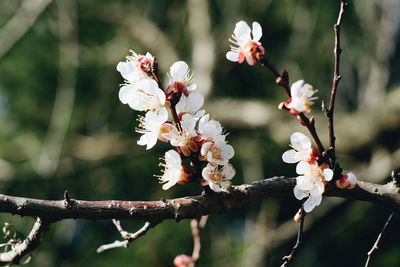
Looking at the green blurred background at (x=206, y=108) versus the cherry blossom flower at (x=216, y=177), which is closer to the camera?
the cherry blossom flower at (x=216, y=177)

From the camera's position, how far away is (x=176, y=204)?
2.59ft

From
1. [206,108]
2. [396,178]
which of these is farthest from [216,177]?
[206,108]

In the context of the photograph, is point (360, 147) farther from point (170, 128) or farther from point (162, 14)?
point (162, 14)

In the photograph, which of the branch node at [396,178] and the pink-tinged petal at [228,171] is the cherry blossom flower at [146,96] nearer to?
the pink-tinged petal at [228,171]

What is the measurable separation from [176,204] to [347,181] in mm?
355

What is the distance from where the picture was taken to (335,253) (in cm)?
414

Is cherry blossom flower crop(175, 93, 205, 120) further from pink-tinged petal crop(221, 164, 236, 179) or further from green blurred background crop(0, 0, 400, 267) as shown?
green blurred background crop(0, 0, 400, 267)

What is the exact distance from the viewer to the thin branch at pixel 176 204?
0.73m

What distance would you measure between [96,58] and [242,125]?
1.85 m

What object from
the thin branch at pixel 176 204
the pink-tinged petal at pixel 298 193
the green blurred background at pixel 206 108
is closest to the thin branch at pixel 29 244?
the thin branch at pixel 176 204

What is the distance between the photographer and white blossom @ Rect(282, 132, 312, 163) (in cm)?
87

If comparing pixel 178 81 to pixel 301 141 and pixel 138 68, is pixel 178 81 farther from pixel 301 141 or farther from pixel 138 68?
pixel 301 141

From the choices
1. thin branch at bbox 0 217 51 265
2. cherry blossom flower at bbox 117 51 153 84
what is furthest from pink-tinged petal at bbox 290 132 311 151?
thin branch at bbox 0 217 51 265

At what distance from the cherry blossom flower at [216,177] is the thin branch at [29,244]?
319 mm
